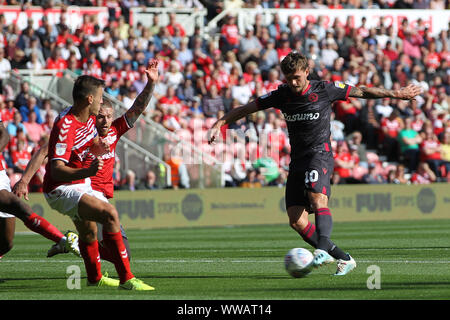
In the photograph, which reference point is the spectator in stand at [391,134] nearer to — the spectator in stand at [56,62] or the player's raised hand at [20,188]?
the spectator in stand at [56,62]

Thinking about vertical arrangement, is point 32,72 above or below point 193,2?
below

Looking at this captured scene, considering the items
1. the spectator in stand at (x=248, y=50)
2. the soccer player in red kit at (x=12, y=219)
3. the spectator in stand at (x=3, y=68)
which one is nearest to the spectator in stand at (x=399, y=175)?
the spectator in stand at (x=248, y=50)

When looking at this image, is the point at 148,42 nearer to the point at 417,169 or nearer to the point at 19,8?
the point at 19,8

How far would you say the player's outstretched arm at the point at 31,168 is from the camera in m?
10.0

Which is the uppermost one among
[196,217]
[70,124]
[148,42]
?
[148,42]

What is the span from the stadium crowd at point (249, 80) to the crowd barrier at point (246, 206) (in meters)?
0.45

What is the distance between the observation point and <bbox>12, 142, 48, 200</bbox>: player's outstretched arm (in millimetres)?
10047

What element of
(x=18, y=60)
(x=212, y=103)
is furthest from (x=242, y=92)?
(x=18, y=60)

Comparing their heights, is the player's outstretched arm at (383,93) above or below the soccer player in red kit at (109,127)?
above

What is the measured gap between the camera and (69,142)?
29.0ft

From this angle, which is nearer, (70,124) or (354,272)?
(70,124)

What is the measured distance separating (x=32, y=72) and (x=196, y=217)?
5.37m
